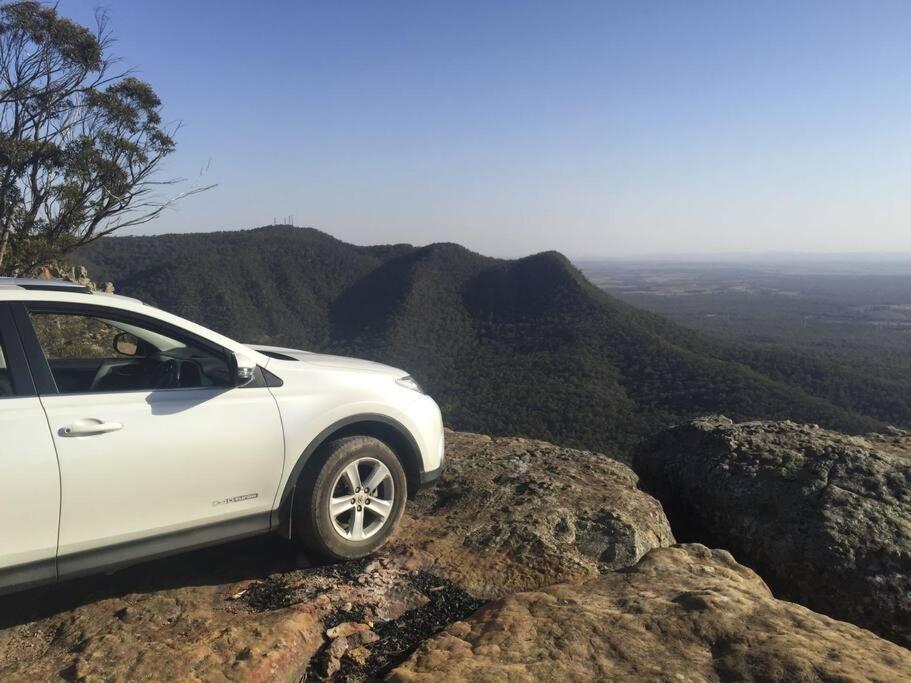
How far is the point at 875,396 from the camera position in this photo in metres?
41.5

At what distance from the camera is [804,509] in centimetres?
413

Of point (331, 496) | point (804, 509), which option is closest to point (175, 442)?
point (331, 496)

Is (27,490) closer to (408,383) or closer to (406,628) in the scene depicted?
(406,628)

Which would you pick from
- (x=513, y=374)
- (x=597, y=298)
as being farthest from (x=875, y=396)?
(x=513, y=374)

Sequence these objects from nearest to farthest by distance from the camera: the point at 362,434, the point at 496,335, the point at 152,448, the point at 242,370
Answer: the point at 152,448 < the point at 242,370 < the point at 362,434 < the point at 496,335

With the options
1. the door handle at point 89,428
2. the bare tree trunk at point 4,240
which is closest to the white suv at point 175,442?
the door handle at point 89,428

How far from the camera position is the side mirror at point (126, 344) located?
377 cm

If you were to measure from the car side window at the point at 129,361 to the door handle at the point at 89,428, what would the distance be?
0.19m

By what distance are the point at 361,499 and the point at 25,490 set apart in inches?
64.9

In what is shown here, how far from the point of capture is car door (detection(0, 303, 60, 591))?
2.36m

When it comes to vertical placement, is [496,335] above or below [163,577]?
below

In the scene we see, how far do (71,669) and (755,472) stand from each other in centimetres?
446

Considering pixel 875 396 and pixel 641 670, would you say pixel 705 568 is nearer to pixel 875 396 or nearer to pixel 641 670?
pixel 641 670

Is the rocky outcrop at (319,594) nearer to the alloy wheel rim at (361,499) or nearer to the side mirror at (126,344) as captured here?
the alloy wheel rim at (361,499)
